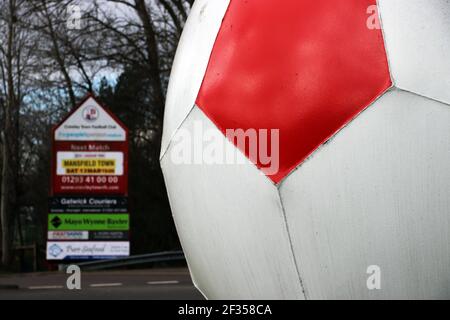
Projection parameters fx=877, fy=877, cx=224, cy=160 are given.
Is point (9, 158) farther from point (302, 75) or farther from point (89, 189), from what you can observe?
point (302, 75)

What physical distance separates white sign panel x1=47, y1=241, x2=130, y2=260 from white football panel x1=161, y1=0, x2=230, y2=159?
38.6 ft

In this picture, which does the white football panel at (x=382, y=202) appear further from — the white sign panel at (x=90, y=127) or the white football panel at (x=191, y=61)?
the white sign panel at (x=90, y=127)

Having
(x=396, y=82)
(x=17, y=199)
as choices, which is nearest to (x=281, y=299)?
(x=396, y=82)

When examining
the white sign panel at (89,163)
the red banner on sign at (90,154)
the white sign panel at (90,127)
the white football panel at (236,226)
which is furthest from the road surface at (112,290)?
the white football panel at (236,226)

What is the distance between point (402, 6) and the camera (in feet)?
11.6

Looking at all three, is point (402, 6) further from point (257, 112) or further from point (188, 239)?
point (188, 239)

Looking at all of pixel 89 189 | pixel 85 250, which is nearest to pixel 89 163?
pixel 89 189

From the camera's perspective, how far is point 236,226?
11.4 ft

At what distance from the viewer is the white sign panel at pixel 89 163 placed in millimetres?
15688

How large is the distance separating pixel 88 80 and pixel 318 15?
2454 cm

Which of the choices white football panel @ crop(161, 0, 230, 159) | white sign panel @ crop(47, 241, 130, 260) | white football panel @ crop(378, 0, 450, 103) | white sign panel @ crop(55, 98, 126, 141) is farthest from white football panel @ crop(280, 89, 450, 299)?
white sign panel @ crop(47, 241, 130, 260)
